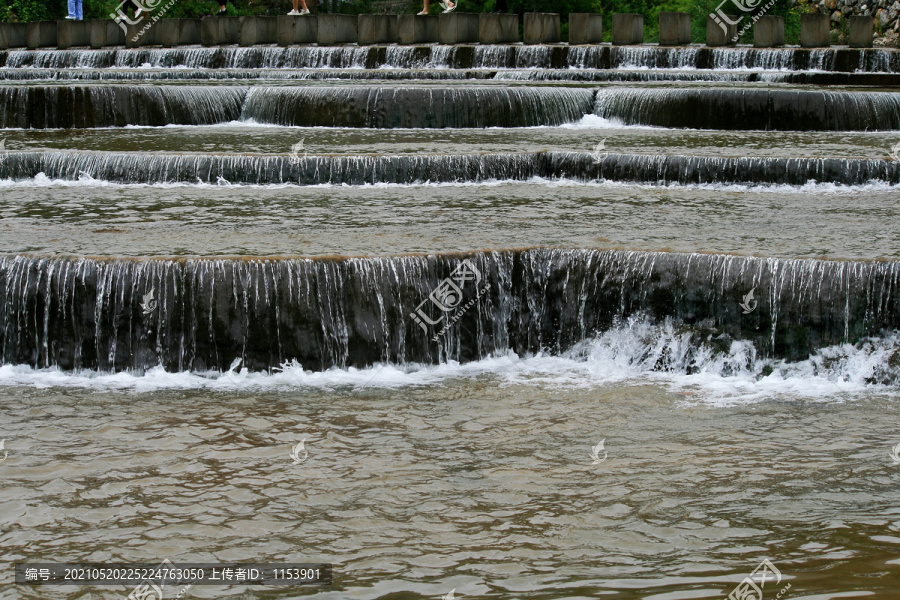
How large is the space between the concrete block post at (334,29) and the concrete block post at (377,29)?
29 centimetres

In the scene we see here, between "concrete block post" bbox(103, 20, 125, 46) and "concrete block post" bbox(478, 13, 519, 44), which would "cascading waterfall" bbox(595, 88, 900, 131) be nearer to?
"concrete block post" bbox(478, 13, 519, 44)

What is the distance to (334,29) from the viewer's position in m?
24.8

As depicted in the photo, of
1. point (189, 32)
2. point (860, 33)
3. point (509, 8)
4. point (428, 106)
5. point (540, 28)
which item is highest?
point (509, 8)

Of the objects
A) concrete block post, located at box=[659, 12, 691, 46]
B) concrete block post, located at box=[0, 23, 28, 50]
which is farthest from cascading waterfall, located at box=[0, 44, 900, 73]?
concrete block post, located at box=[0, 23, 28, 50]

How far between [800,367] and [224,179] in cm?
690

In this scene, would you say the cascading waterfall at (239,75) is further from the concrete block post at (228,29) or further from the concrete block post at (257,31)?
the concrete block post at (228,29)

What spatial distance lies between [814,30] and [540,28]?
557 centimetres

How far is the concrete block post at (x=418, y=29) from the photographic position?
24.5m

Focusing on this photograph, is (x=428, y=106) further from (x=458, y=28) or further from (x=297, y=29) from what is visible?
(x=297, y=29)

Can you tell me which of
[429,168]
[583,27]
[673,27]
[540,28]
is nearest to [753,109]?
[429,168]

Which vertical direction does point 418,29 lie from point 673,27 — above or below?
above

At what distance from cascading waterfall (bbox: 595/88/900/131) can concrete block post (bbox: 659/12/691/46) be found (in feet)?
21.4

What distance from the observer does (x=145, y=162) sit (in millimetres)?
12781

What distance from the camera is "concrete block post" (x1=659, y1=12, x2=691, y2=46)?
22.8 meters
